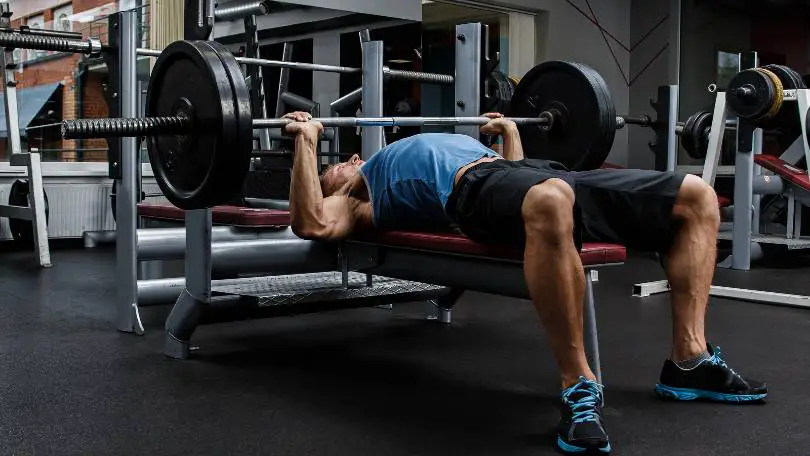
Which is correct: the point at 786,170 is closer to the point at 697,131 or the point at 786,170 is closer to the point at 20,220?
the point at 697,131

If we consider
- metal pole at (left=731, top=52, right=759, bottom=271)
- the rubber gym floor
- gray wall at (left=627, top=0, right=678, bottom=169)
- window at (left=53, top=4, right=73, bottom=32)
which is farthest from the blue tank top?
gray wall at (left=627, top=0, right=678, bottom=169)

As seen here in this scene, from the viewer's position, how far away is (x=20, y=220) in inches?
209

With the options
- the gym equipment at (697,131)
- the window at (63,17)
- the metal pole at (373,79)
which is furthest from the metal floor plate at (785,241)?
the window at (63,17)

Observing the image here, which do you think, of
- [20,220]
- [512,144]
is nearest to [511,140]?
[512,144]

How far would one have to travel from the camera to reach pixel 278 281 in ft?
8.91

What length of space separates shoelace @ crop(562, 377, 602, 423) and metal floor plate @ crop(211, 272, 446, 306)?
891 mm

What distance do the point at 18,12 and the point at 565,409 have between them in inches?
209

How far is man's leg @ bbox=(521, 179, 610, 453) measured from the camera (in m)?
1.67

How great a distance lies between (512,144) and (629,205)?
30.2 inches

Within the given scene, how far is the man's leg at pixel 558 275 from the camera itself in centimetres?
168

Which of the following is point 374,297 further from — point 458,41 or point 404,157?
point 458,41

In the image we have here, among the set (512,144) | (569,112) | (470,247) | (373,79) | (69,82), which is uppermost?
(69,82)

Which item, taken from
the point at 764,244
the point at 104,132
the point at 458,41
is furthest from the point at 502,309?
the point at 764,244

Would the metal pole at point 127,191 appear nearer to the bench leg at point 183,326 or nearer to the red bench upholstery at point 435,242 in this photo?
the red bench upholstery at point 435,242
